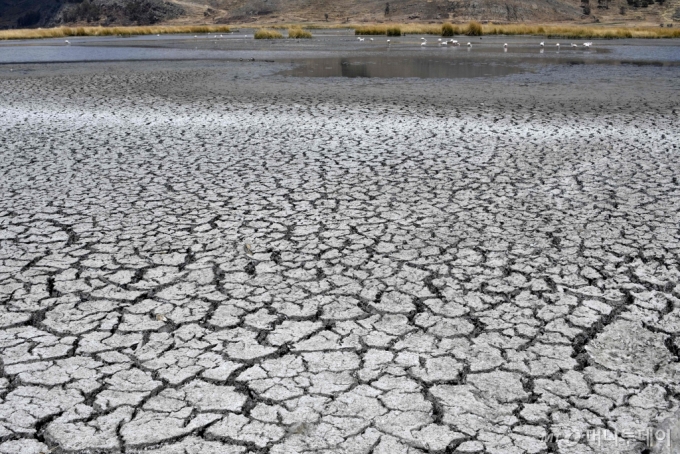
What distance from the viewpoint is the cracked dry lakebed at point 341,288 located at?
246 centimetres

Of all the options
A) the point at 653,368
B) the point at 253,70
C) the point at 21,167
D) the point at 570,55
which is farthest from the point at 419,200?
the point at 570,55

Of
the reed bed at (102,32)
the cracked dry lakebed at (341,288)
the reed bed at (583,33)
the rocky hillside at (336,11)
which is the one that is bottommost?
the cracked dry lakebed at (341,288)

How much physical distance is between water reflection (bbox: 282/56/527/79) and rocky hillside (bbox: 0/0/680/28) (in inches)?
1554

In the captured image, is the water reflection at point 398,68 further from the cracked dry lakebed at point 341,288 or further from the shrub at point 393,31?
the shrub at point 393,31

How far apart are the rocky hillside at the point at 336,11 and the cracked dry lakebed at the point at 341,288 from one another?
170 ft

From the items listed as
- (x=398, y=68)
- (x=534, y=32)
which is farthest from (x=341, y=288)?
(x=534, y=32)

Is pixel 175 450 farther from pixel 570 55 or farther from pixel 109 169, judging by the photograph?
pixel 570 55

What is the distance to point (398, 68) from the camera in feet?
54.2

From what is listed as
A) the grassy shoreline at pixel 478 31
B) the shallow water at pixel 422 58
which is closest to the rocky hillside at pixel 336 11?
the grassy shoreline at pixel 478 31

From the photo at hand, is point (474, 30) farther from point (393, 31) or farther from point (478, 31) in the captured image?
point (393, 31)

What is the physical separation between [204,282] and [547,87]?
10292 mm

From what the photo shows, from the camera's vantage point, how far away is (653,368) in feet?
9.18

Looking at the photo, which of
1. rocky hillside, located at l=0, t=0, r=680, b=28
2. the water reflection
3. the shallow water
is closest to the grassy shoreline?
the shallow water

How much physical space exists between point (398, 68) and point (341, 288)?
13676 mm
